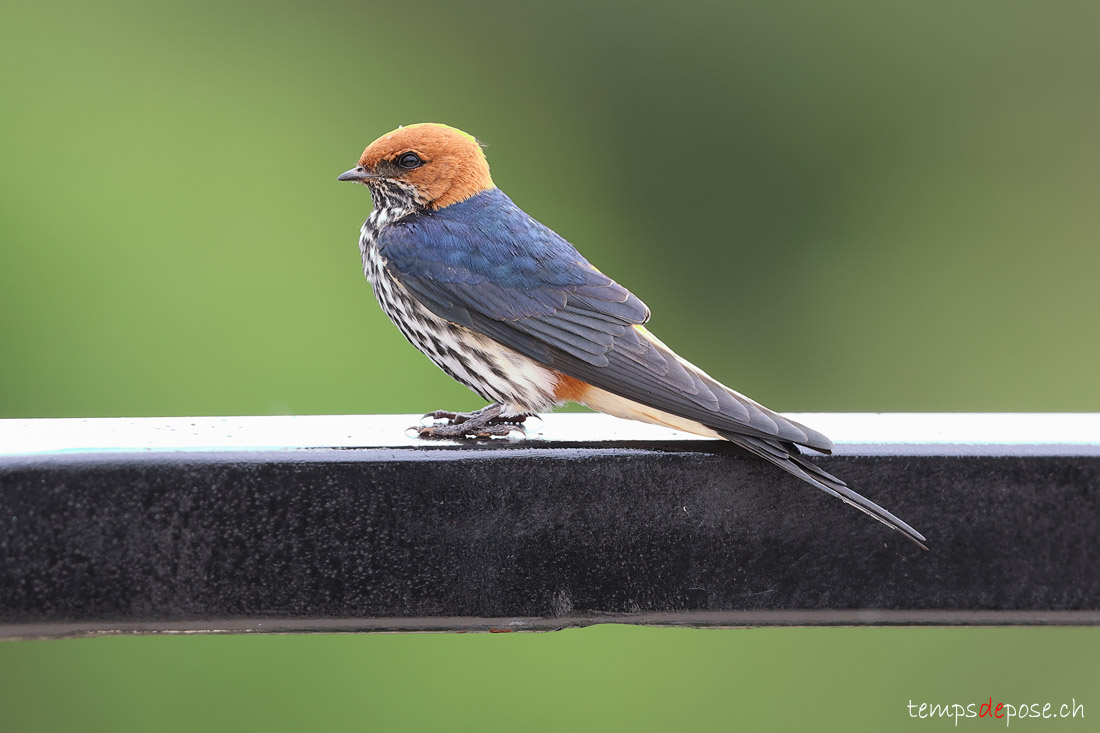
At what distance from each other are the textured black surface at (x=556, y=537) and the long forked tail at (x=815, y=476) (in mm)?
33

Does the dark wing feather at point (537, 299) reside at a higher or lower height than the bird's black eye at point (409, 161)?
lower

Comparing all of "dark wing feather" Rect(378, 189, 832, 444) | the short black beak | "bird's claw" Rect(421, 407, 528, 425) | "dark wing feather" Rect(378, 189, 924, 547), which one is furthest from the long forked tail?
the short black beak

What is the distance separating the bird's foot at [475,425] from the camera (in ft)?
7.23

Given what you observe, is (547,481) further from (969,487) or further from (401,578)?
(969,487)

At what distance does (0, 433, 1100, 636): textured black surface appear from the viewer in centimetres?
178

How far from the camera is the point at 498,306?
2.56 metres

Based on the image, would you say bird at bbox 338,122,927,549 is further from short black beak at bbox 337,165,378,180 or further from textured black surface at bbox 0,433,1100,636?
textured black surface at bbox 0,433,1100,636

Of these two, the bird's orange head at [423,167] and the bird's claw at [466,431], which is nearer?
the bird's claw at [466,431]

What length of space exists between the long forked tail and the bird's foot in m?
0.50

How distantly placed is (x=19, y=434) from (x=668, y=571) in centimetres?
102

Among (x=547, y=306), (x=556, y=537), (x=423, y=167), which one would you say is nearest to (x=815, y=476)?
(x=556, y=537)

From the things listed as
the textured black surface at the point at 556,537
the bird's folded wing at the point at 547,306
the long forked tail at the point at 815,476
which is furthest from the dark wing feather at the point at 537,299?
the textured black surface at the point at 556,537

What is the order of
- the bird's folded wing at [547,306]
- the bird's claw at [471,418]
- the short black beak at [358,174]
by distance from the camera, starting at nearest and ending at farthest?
1. the bird's folded wing at [547,306]
2. the bird's claw at [471,418]
3. the short black beak at [358,174]

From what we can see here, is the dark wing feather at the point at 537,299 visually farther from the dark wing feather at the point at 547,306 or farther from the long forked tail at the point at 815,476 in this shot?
the long forked tail at the point at 815,476
